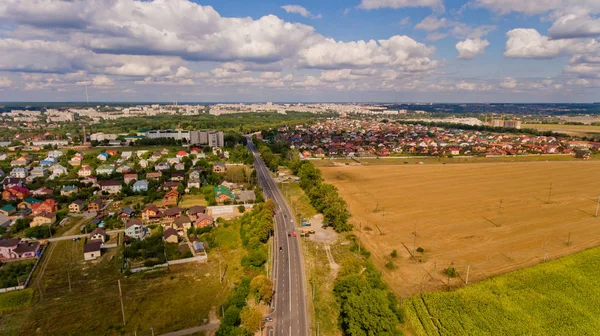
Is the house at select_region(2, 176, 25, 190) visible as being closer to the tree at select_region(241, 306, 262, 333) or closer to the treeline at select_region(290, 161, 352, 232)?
the treeline at select_region(290, 161, 352, 232)

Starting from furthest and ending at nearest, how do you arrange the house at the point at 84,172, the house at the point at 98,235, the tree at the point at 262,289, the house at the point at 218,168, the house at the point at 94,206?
1. the house at the point at 218,168
2. the house at the point at 84,172
3. the house at the point at 94,206
4. the house at the point at 98,235
5. the tree at the point at 262,289

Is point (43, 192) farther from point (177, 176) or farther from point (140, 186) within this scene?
point (177, 176)

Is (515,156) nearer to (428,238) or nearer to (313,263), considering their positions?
(428,238)

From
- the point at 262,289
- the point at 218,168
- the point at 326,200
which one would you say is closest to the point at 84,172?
the point at 218,168

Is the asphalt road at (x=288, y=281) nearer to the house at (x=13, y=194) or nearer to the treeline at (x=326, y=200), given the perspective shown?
the treeline at (x=326, y=200)

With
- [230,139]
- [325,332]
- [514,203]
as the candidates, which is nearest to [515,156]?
[514,203]

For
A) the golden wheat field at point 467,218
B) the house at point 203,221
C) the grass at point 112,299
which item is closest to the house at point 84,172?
the grass at point 112,299

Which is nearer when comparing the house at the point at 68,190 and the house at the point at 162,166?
the house at the point at 68,190

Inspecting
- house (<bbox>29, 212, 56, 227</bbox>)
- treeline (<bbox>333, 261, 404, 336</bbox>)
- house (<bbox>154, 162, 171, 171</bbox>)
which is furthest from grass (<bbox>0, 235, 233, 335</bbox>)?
house (<bbox>154, 162, 171, 171</bbox>)
